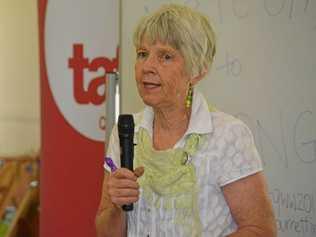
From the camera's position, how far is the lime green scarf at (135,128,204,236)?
130cm

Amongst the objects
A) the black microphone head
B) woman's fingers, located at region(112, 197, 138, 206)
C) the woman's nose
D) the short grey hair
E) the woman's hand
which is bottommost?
woman's fingers, located at region(112, 197, 138, 206)

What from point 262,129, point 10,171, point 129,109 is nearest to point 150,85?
point 262,129

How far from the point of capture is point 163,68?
50.7 inches

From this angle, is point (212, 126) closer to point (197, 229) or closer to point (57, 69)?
point (197, 229)

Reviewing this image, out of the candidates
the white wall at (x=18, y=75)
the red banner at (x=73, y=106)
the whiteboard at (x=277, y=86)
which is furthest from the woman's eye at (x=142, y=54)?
the white wall at (x=18, y=75)

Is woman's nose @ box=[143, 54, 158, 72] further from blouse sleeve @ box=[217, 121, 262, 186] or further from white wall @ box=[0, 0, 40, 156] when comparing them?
white wall @ box=[0, 0, 40, 156]

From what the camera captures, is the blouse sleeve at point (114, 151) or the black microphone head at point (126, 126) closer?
the black microphone head at point (126, 126)

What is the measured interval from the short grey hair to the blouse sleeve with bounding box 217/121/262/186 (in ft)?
0.57

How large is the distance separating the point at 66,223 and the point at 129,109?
30.2 inches

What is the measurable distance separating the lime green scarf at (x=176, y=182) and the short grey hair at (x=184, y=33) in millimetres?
187

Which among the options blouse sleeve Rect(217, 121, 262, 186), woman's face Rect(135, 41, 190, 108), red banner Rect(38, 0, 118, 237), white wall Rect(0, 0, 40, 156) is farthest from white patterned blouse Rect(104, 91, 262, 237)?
white wall Rect(0, 0, 40, 156)

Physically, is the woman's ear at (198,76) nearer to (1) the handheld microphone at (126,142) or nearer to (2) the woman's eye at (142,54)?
(2) the woman's eye at (142,54)

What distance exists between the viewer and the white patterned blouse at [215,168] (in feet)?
4.17

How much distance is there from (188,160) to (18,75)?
6.82 feet
